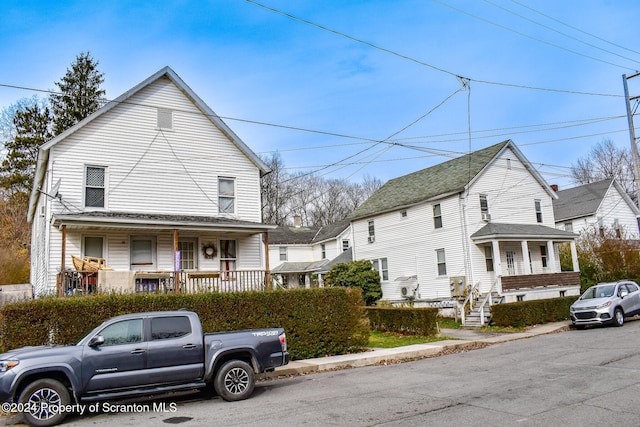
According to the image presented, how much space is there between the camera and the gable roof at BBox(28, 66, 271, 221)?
57.6 ft

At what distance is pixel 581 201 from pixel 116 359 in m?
41.6

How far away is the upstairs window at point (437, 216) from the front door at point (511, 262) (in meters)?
4.34

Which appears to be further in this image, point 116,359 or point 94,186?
point 94,186

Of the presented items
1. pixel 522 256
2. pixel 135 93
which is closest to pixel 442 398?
pixel 135 93

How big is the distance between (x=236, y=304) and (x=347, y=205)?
52943 millimetres

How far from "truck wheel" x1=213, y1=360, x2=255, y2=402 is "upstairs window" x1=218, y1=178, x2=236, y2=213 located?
11.3 metres

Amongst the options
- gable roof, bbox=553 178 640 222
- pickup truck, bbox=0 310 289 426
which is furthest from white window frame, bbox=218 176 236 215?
gable roof, bbox=553 178 640 222

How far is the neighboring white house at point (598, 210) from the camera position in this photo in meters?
39.0

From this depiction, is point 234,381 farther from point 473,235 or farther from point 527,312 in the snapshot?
point 473,235

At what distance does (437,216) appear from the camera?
96.6 feet

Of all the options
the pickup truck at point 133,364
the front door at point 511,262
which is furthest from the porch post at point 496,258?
the pickup truck at point 133,364

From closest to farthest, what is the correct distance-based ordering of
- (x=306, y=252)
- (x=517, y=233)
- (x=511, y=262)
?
(x=517, y=233)
(x=511, y=262)
(x=306, y=252)

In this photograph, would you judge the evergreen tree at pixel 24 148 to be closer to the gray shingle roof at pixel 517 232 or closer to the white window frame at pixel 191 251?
the white window frame at pixel 191 251

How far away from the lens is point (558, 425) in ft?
22.0
